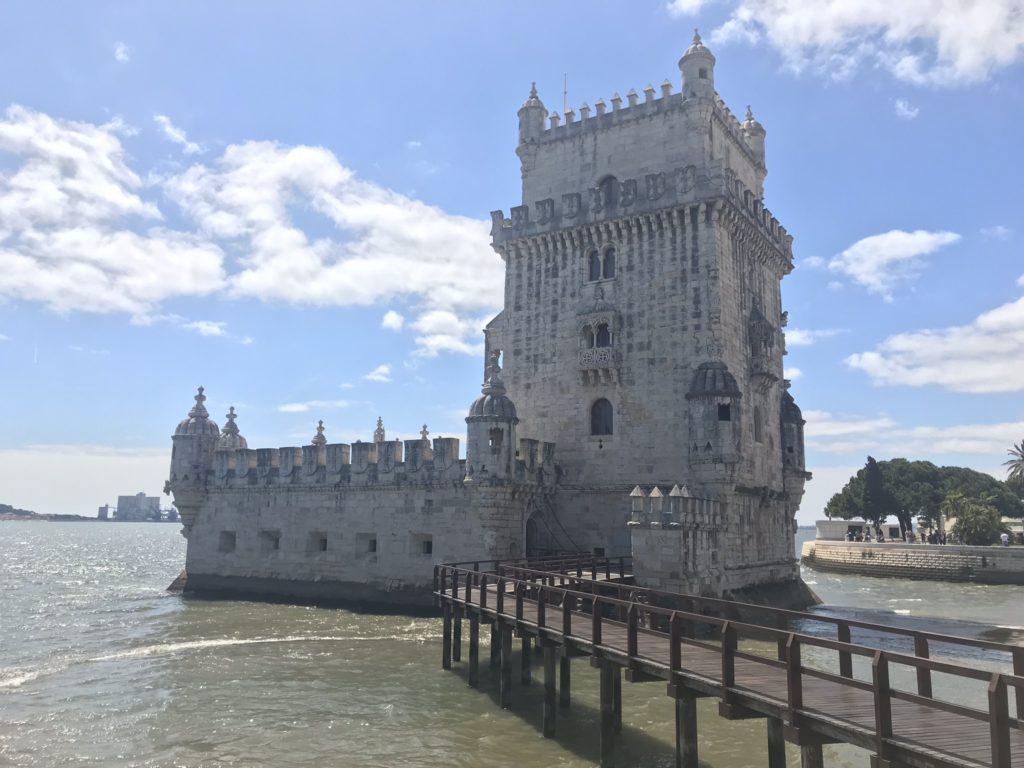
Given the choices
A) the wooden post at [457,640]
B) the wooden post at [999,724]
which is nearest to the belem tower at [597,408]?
the wooden post at [457,640]

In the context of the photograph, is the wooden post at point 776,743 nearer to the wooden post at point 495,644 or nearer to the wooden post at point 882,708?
the wooden post at point 882,708

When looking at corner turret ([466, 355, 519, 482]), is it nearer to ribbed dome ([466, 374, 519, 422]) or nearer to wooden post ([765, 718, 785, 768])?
ribbed dome ([466, 374, 519, 422])

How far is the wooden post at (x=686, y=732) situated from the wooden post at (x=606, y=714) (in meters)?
1.58

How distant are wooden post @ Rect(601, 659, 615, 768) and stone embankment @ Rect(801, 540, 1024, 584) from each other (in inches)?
1715

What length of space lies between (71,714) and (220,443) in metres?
21.6

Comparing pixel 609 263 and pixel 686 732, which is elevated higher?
pixel 609 263

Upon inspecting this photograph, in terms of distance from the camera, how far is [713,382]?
26875 millimetres

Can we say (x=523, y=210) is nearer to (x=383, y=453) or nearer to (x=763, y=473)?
(x=383, y=453)

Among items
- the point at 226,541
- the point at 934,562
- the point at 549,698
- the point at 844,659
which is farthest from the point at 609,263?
the point at 934,562

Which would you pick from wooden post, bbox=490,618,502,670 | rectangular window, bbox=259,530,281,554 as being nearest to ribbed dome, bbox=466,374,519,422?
wooden post, bbox=490,618,502,670

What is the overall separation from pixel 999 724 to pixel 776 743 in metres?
3.62

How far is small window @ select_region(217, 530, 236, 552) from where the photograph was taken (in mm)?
35281

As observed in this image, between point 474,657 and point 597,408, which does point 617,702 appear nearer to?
point 474,657

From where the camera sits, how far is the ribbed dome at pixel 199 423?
119ft
